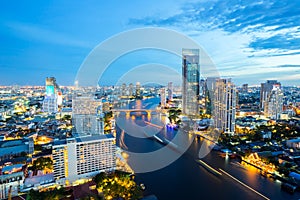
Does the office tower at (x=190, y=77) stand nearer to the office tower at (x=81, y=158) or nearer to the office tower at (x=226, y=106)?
the office tower at (x=226, y=106)

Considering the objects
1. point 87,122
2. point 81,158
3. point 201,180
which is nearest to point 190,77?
point 87,122

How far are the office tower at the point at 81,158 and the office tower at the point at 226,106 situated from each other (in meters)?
4.10

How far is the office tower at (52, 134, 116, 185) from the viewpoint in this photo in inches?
121

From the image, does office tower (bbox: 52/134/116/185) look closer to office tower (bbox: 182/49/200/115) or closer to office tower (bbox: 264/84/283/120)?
office tower (bbox: 182/49/200/115)

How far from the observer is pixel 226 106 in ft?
19.8

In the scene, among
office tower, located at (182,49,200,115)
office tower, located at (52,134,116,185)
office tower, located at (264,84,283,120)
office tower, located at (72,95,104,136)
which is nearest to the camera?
office tower, located at (52,134,116,185)

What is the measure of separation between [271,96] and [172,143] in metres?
6.40

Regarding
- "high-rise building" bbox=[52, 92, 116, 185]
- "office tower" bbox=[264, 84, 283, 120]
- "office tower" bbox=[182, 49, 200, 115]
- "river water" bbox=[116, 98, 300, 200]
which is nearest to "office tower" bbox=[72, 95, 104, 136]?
"river water" bbox=[116, 98, 300, 200]

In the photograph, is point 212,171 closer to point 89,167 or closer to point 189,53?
point 89,167

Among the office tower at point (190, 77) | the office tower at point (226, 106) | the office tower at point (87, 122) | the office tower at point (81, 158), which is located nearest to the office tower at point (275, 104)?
the office tower at point (190, 77)

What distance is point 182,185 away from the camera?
3.19 metres

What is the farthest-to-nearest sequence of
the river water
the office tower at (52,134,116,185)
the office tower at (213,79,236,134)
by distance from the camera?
the office tower at (213,79,236,134), the office tower at (52,134,116,185), the river water

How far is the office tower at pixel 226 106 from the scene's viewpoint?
5.96m

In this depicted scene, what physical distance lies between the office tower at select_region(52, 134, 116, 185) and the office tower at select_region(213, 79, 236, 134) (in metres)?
4.10
